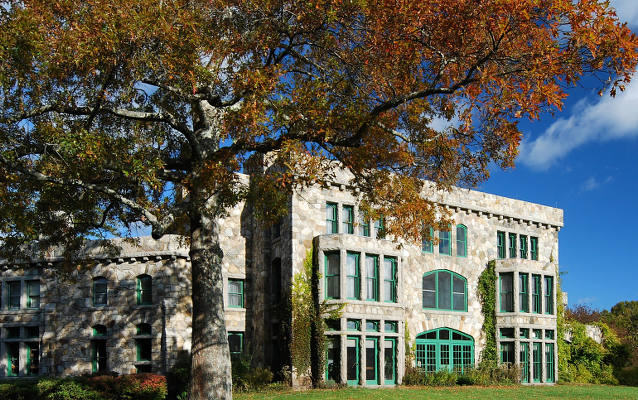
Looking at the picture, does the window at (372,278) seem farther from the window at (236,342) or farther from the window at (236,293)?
the window at (236,342)

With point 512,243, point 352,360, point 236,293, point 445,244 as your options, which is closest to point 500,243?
point 512,243

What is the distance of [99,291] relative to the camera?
2844cm

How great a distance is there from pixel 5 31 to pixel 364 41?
7.55 m

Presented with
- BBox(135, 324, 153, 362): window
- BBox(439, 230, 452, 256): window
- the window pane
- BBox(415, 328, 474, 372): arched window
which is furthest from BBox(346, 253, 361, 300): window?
BBox(135, 324, 153, 362): window

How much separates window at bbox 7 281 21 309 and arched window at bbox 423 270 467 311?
17847mm

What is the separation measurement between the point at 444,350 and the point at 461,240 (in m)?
5.34

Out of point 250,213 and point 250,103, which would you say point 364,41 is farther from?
point 250,213

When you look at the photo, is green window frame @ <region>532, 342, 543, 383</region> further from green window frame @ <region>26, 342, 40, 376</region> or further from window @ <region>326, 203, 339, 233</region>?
green window frame @ <region>26, 342, 40, 376</region>

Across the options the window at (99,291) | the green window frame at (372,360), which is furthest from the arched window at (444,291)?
the window at (99,291)

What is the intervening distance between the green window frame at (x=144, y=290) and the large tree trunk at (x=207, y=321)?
12.0 meters

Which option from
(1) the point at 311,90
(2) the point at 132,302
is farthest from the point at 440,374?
(1) the point at 311,90

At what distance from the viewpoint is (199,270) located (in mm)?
16250

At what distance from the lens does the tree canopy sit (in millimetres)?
13133

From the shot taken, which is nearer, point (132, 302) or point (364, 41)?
point (364, 41)
